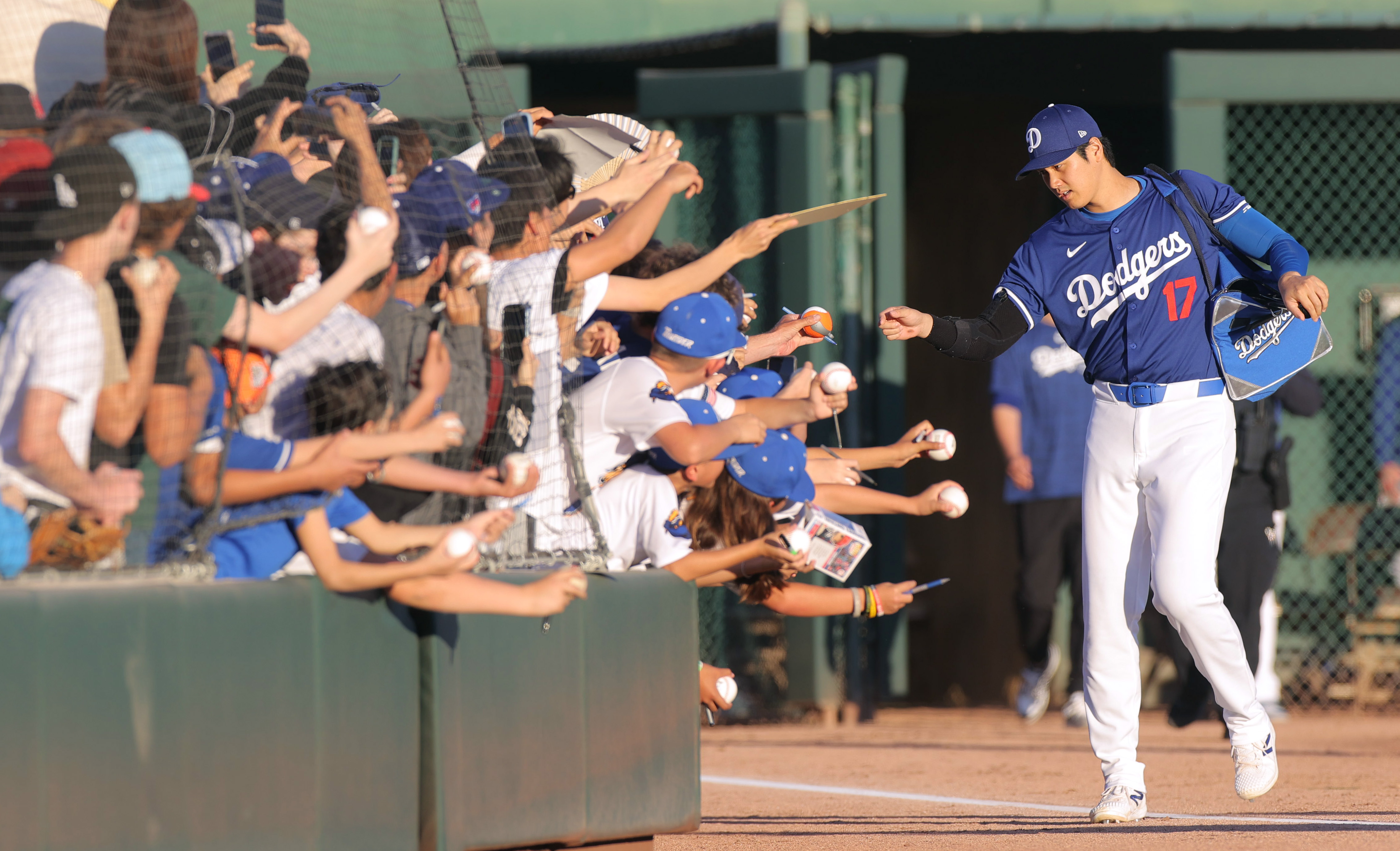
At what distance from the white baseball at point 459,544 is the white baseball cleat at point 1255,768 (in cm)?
258

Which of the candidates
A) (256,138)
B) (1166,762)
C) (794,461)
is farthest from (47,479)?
(1166,762)

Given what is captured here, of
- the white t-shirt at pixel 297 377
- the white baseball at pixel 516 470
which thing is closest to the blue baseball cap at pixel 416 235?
the white t-shirt at pixel 297 377

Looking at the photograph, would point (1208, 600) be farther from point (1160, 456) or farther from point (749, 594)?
point (749, 594)

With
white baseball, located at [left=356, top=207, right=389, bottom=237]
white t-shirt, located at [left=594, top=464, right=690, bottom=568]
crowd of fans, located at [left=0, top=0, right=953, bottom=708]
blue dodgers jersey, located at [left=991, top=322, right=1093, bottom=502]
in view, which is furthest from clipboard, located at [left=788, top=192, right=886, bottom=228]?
blue dodgers jersey, located at [left=991, top=322, right=1093, bottom=502]

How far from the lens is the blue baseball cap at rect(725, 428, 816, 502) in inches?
203

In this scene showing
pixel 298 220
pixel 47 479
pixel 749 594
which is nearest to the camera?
pixel 47 479

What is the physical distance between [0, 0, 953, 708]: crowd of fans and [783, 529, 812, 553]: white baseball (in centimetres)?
3

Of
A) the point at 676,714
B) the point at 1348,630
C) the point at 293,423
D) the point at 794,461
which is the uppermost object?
the point at 293,423

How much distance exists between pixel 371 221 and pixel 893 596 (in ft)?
7.80

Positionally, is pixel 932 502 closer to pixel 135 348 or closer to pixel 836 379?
pixel 836 379

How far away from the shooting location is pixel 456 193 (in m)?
4.47

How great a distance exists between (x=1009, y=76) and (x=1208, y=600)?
584cm

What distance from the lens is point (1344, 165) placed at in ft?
32.8

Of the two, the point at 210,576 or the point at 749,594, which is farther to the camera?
the point at 749,594
